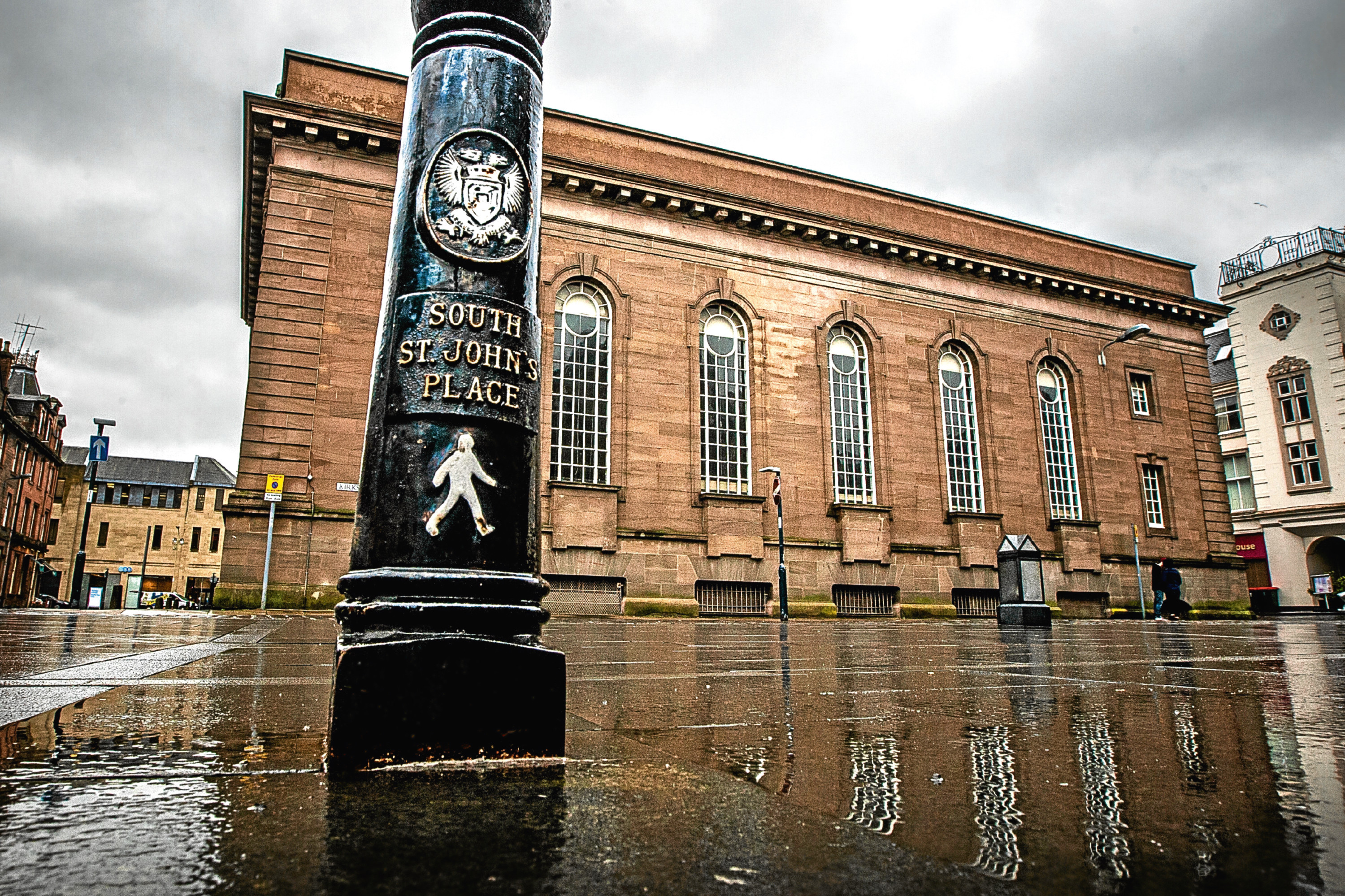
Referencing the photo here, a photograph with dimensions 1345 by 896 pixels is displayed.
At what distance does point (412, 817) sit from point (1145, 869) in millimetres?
1077

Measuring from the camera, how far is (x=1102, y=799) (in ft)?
4.51

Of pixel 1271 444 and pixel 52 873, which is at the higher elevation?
pixel 1271 444

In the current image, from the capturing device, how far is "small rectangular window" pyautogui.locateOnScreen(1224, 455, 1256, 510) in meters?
39.9

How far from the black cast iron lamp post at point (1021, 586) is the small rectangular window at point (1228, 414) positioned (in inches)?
1352

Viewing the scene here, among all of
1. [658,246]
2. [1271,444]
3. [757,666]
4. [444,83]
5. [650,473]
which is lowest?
[757,666]

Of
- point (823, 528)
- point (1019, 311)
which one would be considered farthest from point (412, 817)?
point (1019, 311)

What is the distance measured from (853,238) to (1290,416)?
28862 mm

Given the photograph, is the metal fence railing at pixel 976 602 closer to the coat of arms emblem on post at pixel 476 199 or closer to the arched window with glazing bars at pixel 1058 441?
the arched window with glazing bars at pixel 1058 441

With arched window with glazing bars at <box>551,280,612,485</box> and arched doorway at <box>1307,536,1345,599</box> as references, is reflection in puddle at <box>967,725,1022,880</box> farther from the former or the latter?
arched doorway at <box>1307,536,1345,599</box>

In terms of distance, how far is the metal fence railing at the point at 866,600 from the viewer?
21406 millimetres

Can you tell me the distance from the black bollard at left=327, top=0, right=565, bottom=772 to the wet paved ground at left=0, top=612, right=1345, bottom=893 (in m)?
0.17

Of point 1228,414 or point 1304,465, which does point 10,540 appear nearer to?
point 1228,414

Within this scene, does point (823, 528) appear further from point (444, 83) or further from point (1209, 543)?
point (444, 83)

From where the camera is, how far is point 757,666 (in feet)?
15.1
